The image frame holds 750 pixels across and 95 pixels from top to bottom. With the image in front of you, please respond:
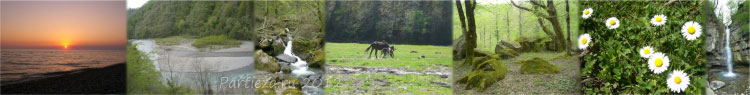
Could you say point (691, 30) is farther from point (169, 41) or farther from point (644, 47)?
point (169, 41)

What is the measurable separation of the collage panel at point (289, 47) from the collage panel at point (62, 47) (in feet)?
4.78

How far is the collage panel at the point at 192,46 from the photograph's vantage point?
13.1 feet

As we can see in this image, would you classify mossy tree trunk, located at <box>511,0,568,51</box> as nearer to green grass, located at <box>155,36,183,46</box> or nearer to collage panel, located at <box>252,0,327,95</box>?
collage panel, located at <box>252,0,327,95</box>

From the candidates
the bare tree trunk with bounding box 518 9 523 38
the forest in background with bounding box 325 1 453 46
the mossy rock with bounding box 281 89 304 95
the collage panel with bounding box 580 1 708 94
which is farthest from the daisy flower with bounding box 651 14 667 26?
the mossy rock with bounding box 281 89 304 95

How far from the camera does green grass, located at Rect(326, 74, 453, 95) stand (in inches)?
149

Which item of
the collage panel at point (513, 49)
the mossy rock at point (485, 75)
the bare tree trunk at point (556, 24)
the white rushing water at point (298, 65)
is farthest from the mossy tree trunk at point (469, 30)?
the white rushing water at point (298, 65)

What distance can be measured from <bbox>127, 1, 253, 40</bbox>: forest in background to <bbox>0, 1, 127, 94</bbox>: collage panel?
0.74 ft

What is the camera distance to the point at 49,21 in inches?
174

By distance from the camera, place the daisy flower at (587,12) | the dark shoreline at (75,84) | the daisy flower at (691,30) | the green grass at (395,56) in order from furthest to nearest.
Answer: the dark shoreline at (75,84) → the green grass at (395,56) → the daisy flower at (587,12) → the daisy flower at (691,30)

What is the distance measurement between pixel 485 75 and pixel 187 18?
9.79ft

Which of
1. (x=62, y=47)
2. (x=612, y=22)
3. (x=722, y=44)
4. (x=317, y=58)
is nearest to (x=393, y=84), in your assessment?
(x=317, y=58)

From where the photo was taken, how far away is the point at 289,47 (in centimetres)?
403

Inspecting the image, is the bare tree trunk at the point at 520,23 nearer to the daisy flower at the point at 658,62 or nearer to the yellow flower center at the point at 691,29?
the daisy flower at the point at 658,62

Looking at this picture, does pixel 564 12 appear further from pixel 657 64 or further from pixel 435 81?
pixel 435 81
